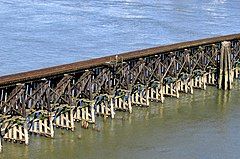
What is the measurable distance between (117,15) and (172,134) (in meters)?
42.6

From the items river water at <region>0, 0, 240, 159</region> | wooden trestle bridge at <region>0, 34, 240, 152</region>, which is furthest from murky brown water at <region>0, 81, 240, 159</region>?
wooden trestle bridge at <region>0, 34, 240, 152</region>

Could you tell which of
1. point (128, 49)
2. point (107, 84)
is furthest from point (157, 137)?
point (128, 49)

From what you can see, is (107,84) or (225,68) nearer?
(107,84)

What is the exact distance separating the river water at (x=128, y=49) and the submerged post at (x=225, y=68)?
1.77 feet

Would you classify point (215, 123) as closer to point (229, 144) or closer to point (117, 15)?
point (229, 144)

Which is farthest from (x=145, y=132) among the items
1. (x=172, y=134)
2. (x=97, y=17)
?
(x=97, y=17)

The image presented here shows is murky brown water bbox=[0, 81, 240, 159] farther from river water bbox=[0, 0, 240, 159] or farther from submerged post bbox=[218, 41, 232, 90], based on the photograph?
submerged post bbox=[218, 41, 232, 90]

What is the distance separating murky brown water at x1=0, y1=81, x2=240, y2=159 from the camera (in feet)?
94.9

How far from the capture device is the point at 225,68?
39.2 meters

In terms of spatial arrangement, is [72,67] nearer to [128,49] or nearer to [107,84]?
[107,84]

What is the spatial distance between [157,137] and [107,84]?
3789mm

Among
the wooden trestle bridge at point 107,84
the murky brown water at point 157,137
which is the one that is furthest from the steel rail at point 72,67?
the murky brown water at point 157,137

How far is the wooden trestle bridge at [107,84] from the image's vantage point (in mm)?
28933

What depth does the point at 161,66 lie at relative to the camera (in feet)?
118
